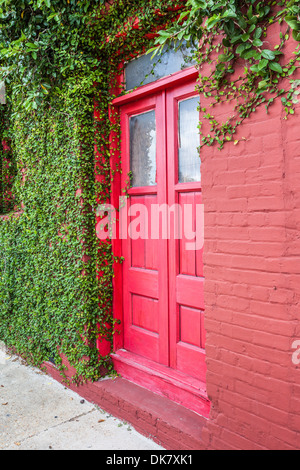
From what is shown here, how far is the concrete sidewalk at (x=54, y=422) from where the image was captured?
108 inches

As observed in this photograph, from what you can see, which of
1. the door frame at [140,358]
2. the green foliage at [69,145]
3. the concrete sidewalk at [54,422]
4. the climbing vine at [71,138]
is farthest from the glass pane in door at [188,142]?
the concrete sidewalk at [54,422]

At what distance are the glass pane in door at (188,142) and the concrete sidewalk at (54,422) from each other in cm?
210

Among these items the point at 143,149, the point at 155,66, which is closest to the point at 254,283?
the point at 143,149

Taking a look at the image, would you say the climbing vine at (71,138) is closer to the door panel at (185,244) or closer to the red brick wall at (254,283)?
the red brick wall at (254,283)

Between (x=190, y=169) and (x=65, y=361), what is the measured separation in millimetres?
2320

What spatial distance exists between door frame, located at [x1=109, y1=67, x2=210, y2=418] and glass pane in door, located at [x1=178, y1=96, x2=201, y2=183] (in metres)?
0.20

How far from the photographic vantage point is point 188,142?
2.89 metres

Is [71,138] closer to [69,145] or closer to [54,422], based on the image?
[69,145]

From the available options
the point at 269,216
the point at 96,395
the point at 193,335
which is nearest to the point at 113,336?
the point at 96,395

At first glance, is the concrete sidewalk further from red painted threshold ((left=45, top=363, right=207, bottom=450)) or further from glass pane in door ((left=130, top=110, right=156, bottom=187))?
glass pane in door ((left=130, top=110, right=156, bottom=187))

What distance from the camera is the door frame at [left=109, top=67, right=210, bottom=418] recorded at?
9.03 ft

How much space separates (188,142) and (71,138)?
1.18 metres

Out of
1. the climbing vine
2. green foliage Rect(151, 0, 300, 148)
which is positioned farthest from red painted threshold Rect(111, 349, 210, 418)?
green foliage Rect(151, 0, 300, 148)

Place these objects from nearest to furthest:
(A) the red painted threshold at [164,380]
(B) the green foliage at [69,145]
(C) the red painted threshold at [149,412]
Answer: (C) the red painted threshold at [149,412] < (A) the red painted threshold at [164,380] < (B) the green foliage at [69,145]
